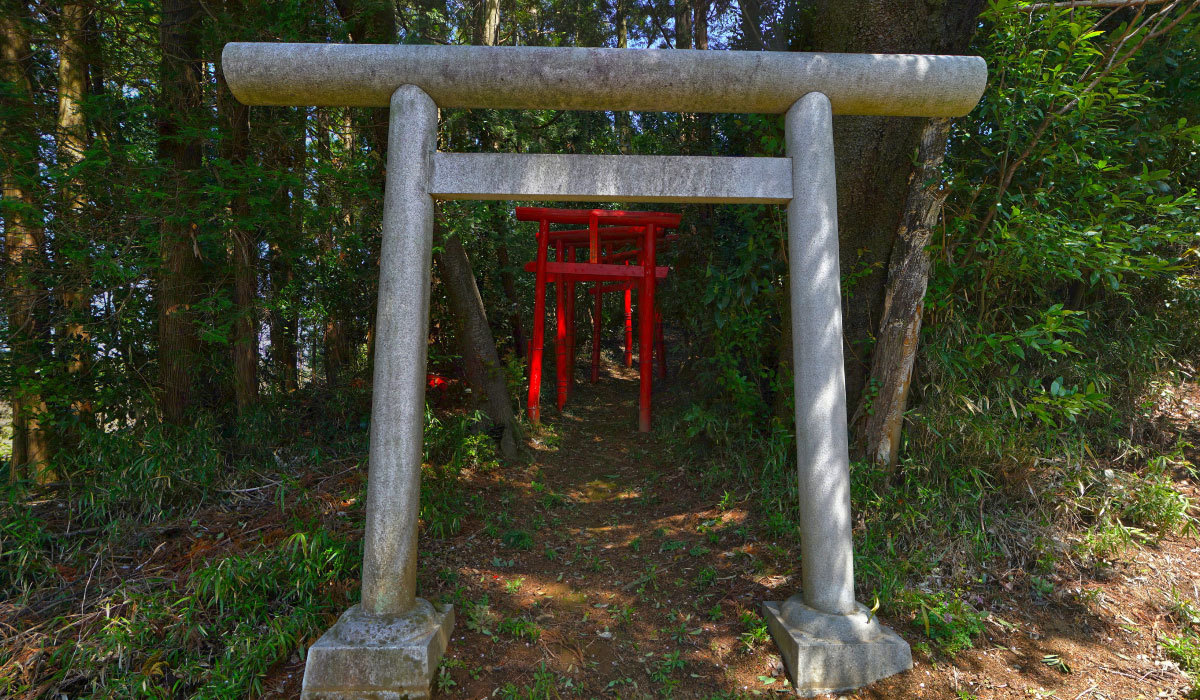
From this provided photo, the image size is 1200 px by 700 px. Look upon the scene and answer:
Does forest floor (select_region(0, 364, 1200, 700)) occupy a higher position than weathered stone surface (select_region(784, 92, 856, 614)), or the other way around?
weathered stone surface (select_region(784, 92, 856, 614))

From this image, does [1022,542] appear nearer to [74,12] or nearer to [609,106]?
[609,106]

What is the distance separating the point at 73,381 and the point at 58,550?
4.88 ft

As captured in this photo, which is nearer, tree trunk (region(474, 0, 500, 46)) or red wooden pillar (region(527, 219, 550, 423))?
tree trunk (region(474, 0, 500, 46))

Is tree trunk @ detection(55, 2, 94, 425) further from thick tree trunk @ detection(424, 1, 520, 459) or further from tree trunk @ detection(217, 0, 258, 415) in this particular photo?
thick tree trunk @ detection(424, 1, 520, 459)

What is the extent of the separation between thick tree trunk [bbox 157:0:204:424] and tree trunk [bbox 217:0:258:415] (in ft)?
0.71

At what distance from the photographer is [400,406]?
2865mm

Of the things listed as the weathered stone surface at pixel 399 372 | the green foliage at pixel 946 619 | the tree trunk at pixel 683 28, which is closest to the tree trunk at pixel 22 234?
the weathered stone surface at pixel 399 372

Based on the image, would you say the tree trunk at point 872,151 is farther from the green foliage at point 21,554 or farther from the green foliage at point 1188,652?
the green foliage at point 21,554

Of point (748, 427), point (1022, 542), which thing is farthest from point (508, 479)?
point (1022, 542)

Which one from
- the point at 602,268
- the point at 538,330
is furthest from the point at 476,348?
the point at 602,268

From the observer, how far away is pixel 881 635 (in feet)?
9.38

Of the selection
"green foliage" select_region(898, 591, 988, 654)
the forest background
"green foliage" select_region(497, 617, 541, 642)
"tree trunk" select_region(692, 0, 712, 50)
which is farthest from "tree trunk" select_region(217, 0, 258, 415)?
"tree trunk" select_region(692, 0, 712, 50)

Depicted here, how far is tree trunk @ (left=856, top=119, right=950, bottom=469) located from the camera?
390cm

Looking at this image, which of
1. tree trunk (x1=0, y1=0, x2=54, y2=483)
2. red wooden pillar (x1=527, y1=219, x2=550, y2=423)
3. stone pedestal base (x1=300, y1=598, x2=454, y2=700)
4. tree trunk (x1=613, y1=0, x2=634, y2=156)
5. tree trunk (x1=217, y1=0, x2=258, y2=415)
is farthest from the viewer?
tree trunk (x1=613, y1=0, x2=634, y2=156)
